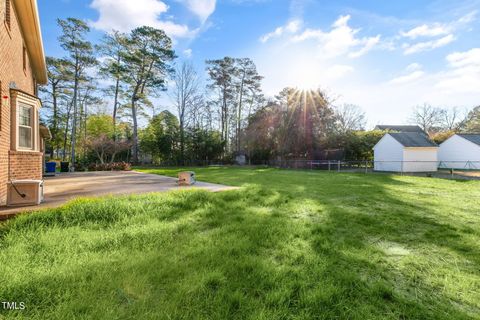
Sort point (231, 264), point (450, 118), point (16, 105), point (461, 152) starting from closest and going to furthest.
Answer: point (231, 264) → point (16, 105) → point (461, 152) → point (450, 118)

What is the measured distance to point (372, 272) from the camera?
239 centimetres

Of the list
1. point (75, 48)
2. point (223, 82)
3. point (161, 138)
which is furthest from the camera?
point (223, 82)

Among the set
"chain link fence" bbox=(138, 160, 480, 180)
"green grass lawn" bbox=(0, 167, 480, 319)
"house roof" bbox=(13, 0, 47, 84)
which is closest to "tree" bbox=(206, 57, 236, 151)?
"chain link fence" bbox=(138, 160, 480, 180)

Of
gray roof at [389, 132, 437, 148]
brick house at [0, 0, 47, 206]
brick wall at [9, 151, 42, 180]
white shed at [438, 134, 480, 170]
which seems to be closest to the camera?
brick house at [0, 0, 47, 206]

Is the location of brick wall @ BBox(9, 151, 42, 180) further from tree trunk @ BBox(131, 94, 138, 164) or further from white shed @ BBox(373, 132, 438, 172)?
white shed @ BBox(373, 132, 438, 172)

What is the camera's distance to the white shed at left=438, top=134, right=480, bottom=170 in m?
20.3

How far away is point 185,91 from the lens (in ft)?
87.9

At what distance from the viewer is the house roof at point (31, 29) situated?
5648 millimetres

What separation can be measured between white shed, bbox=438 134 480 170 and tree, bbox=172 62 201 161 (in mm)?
27242

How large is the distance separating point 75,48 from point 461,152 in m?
36.5

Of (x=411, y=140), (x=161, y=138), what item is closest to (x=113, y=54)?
(x=161, y=138)

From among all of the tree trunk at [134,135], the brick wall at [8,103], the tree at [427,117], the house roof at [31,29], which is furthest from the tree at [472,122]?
the brick wall at [8,103]

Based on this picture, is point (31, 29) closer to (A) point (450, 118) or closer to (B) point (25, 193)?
(B) point (25, 193)

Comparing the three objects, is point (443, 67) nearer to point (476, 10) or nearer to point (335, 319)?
point (476, 10)
